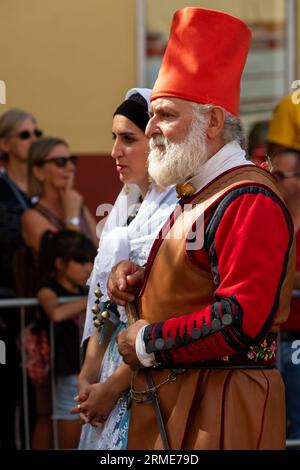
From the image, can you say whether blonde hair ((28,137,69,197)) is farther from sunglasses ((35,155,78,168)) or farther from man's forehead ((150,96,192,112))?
man's forehead ((150,96,192,112))

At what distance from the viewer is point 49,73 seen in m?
5.70

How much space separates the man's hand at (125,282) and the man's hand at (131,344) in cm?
16

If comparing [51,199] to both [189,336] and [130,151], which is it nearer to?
[130,151]

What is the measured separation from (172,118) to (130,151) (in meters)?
0.56

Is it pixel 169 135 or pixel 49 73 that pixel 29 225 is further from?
pixel 169 135

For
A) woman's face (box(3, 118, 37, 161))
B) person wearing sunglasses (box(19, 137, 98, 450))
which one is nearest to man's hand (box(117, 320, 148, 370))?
person wearing sunglasses (box(19, 137, 98, 450))

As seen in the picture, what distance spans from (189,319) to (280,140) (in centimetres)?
270

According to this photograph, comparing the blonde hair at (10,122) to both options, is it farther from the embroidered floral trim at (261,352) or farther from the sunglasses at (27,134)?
the embroidered floral trim at (261,352)

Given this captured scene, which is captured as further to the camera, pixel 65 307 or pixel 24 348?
pixel 24 348

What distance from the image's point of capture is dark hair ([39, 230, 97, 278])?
211 inches

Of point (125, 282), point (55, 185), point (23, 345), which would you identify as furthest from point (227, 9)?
point (125, 282)

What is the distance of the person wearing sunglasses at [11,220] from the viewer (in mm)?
5375

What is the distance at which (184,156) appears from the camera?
3.20 m

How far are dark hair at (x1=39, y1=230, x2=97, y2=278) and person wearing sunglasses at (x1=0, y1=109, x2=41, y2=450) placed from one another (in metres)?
0.15
